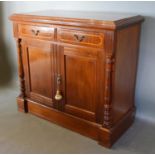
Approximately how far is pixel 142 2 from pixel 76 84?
0.85 metres

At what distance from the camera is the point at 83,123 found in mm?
1947

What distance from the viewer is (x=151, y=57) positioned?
199 centimetres

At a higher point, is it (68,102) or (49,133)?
A: (68,102)

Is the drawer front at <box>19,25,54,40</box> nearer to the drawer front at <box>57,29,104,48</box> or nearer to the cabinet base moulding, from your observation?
the drawer front at <box>57,29,104,48</box>

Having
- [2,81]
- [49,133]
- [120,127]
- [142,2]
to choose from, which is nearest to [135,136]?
[120,127]

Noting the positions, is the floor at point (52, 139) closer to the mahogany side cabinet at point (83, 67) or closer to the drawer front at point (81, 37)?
the mahogany side cabinet at point (83, 67)

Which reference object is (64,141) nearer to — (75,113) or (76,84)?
(75,113)

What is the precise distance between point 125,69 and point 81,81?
0.36m

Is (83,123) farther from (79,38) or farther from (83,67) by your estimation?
(79,38)

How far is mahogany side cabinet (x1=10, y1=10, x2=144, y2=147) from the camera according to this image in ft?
5.45

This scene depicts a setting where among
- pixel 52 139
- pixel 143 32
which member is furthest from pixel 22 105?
pixel 143 32

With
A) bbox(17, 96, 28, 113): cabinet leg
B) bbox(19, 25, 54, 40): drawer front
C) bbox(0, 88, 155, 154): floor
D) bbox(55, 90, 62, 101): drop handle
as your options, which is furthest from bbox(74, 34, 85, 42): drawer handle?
bbox(17, 96, 28, 113): cabinet leg

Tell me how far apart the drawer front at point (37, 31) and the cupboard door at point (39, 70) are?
57 millimetres

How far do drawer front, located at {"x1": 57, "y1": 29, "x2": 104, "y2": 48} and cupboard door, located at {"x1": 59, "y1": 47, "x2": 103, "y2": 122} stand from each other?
54 mm
